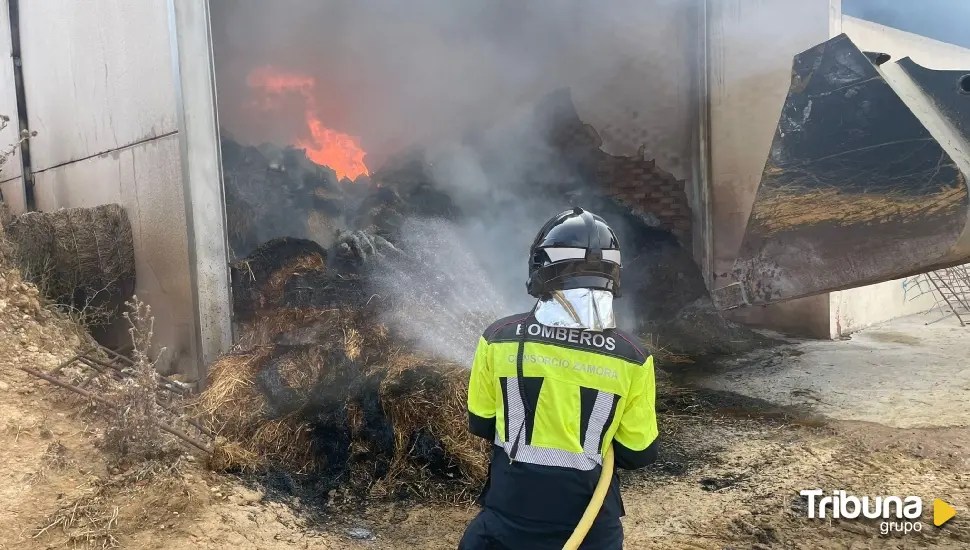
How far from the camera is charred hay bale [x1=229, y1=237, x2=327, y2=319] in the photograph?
5.25 meters

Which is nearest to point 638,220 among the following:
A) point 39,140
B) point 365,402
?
point 365,402

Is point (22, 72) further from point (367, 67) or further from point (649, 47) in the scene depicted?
point (649, 47)

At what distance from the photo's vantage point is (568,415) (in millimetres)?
1894

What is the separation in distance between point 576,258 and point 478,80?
831 centimetres

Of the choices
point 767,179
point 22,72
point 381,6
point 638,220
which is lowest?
point 638,220

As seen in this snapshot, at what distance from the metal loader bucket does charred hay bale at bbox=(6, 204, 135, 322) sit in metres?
5.51

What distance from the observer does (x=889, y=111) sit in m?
3.81

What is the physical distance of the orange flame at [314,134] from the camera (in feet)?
29.2

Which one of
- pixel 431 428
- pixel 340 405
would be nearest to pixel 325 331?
pixel 340 405

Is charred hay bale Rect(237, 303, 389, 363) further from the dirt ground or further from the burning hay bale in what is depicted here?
the dirt ground

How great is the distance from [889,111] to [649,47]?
532cm

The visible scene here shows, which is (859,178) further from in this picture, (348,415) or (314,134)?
(314,134)

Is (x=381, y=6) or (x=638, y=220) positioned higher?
(x=381, y=6)

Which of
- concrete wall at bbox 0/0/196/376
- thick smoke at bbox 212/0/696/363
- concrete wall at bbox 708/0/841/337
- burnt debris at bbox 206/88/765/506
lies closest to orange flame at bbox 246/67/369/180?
thick smoke at bbox 212/0/696/363
